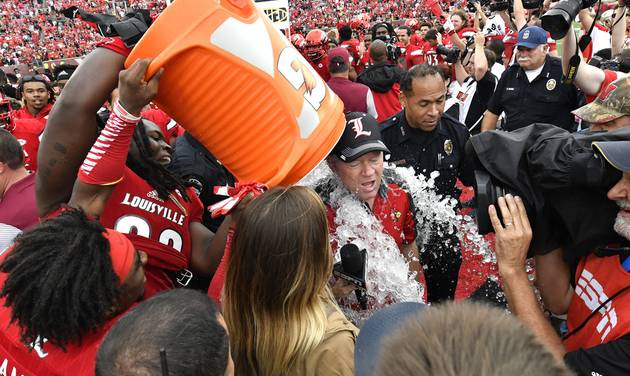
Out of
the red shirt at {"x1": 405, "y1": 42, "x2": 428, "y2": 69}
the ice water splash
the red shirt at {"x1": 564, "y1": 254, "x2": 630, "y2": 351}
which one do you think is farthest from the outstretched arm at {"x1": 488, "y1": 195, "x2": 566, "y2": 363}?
the red shirt at {"x1": 405, "y1": 42, "x2": 428, "y2": 69}

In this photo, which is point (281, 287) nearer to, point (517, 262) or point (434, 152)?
point (517, 262)

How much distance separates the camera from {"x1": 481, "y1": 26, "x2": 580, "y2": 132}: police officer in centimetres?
415

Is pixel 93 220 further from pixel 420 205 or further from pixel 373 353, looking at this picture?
pixel 420 205

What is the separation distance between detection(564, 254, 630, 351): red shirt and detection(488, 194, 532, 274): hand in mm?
252

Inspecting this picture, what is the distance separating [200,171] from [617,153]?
1990 millimetres

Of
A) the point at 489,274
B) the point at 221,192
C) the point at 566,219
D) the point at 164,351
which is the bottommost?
the point at 489,274

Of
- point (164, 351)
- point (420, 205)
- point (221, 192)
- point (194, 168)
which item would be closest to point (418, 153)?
point (420, 205)

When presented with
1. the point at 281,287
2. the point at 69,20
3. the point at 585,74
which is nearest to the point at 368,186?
the point at 281,287

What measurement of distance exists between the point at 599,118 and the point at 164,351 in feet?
7.56

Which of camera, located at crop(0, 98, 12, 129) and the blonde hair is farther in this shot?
camera, located at crop(0, 98, 12, 129)

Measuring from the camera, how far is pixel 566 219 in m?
1.64

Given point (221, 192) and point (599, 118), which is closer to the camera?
point (221, 192)

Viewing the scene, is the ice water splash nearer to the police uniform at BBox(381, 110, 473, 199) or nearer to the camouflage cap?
the police uniform at BBox(381, 110, 473, 199)

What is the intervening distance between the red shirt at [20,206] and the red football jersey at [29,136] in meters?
1.66
